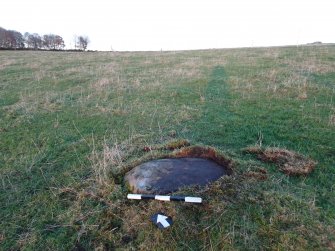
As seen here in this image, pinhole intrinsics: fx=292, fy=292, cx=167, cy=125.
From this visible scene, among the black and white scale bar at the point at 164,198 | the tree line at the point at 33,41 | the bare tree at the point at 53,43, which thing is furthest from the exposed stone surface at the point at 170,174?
the bare tree at the point at 53,43

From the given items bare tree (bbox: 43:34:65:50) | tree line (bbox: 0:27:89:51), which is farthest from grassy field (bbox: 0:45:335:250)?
Answer: bare tree (bbox: 43:34:65:50)

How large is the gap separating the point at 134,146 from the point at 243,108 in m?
3.76

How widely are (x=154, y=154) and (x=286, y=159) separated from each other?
2.42 metres

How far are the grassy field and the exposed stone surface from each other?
207 mm

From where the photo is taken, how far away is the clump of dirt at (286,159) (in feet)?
16.3

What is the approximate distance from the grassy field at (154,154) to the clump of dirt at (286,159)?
13cm

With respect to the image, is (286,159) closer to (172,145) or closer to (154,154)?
(172,145)

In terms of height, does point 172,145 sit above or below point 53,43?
below

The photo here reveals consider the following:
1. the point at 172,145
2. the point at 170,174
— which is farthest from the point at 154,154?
the point at 170,174

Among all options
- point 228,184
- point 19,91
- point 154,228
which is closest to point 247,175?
point 228,184

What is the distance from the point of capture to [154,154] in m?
5.52

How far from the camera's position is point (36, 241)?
3.95 m

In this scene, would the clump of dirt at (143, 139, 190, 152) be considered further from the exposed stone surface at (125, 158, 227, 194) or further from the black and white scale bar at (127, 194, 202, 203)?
the black and white scale bar at (127, 194, 202, 203)

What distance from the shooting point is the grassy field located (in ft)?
12.5
